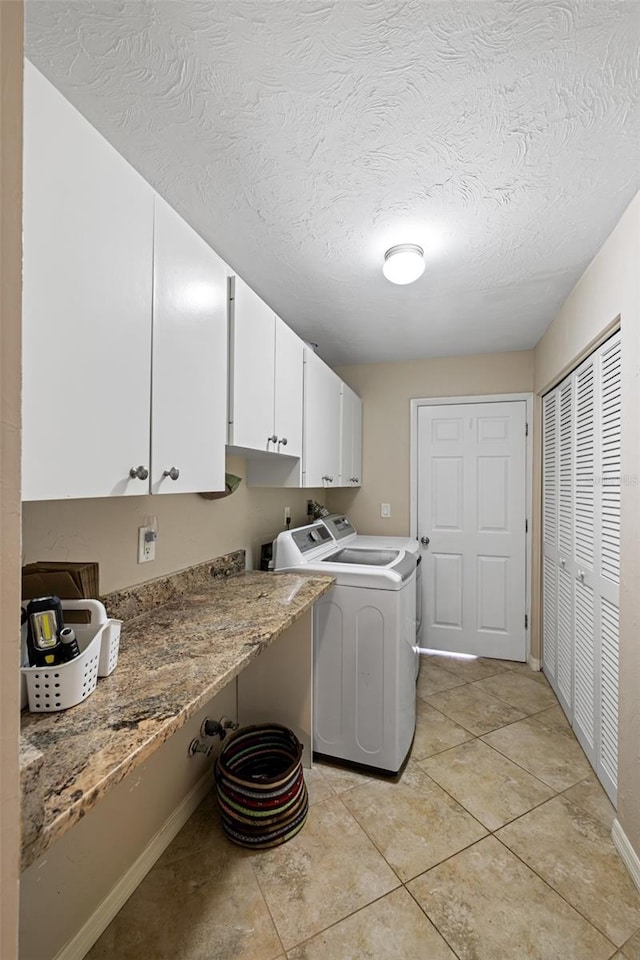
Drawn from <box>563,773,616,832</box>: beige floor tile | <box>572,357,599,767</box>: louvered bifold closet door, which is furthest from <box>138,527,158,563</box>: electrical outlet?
<box>563,773,616,832</box>: beige floor tile

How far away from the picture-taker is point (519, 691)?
279 cm

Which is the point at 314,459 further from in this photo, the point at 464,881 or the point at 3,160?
the point at 3,160

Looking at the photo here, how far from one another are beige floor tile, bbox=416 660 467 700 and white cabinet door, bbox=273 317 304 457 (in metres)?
1.80

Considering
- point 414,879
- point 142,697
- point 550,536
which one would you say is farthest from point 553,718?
point 142,697

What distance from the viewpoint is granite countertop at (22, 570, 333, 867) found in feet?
2.06

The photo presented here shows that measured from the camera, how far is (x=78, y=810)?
619 millimetres

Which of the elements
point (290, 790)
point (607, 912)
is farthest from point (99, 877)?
point (607, 912)

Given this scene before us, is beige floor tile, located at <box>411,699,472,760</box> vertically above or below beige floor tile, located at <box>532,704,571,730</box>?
below

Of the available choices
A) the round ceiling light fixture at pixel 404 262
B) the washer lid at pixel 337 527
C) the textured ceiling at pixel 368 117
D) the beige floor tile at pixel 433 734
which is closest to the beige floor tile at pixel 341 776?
the beige floor tile at pixel 433 734

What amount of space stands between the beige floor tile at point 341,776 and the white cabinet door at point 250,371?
1525mm

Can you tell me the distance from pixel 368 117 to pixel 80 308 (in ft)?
3.01

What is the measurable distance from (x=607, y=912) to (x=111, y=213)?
7.85ft

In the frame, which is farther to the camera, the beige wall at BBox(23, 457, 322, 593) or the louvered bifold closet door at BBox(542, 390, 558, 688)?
the louvered bifold closet door at BBox(542, 390, 558, 688)

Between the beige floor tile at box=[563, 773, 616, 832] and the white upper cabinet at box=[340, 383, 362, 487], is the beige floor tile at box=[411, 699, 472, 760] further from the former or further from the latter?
the white upper cabinet at box=[340, 383, 362, 487]
